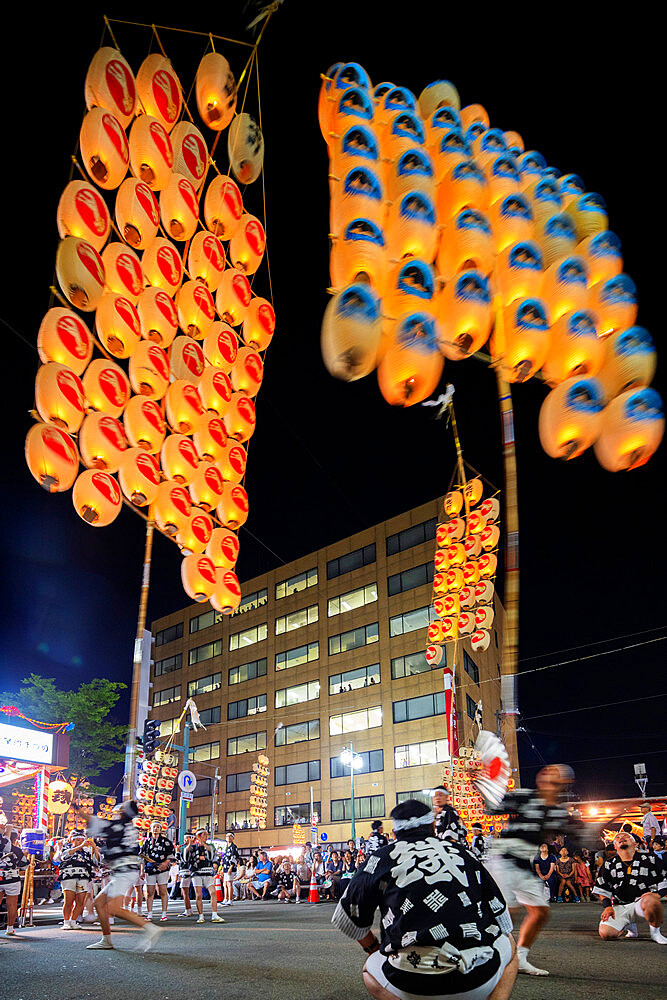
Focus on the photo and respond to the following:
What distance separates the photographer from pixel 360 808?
39.8 metres

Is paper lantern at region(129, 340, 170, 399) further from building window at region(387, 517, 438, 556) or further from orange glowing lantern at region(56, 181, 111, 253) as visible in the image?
building window at region(387, 517, 438, 556)

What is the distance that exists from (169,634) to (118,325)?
50224mm

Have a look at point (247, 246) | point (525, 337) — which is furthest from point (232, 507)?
point (525, 337)

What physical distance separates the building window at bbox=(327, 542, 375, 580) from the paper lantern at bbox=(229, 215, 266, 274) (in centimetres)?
3059

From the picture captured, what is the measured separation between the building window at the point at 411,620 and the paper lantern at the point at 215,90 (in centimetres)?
2969

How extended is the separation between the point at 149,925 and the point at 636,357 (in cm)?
925

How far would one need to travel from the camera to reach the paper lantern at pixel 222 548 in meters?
14.4

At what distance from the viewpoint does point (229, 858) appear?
23.5m

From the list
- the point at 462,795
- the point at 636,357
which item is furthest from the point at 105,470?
the point at 462,795

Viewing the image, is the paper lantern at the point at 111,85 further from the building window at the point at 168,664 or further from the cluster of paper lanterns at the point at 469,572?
the building window at the point at 168,664

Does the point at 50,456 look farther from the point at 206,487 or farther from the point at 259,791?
the point at 259,791

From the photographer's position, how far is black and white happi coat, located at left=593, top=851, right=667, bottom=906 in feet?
27.8

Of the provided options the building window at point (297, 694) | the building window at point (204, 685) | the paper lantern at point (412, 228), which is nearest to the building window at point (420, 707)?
the building window at point (297, 694)

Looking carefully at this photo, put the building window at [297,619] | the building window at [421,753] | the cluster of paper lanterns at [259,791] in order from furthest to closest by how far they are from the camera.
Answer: the building window at [297,619] → the cluster of paper lanterns at [259,791] → the building window at [421,753]
